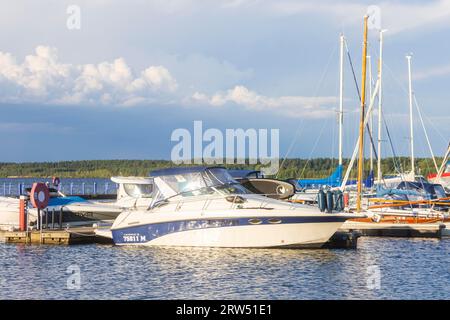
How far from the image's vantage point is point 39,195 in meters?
36.7

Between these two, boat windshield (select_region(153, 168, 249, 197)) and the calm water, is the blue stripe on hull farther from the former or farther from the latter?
boat windshield (select_region(153, 168, 249, 197))

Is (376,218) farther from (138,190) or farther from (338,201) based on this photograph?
(138,190)

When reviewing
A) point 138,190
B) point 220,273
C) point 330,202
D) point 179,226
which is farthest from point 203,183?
point 138,190

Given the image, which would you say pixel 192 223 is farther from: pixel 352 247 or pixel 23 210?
pixel 23 210

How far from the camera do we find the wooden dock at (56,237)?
35.8 meters

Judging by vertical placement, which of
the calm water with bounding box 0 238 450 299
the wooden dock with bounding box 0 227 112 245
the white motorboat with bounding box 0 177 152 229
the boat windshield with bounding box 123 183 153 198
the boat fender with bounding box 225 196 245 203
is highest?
the boat windshield with bounding box 123 183 153 198

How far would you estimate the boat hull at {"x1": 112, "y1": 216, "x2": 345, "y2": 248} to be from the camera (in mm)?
32281

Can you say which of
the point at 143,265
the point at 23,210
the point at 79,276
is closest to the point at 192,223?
the point at 143,265

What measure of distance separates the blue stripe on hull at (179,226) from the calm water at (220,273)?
0.54 metres

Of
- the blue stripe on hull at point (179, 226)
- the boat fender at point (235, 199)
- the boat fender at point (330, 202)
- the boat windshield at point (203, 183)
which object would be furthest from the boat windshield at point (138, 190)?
the boat fender at point (330, 202)

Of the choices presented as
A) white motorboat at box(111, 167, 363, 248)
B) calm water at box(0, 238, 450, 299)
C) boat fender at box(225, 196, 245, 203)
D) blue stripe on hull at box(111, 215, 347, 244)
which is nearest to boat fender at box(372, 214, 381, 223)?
calm water at box(0, 238, 450, 299)

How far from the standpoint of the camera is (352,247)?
114 ft

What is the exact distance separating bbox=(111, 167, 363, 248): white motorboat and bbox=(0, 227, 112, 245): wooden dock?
8.56 ft
